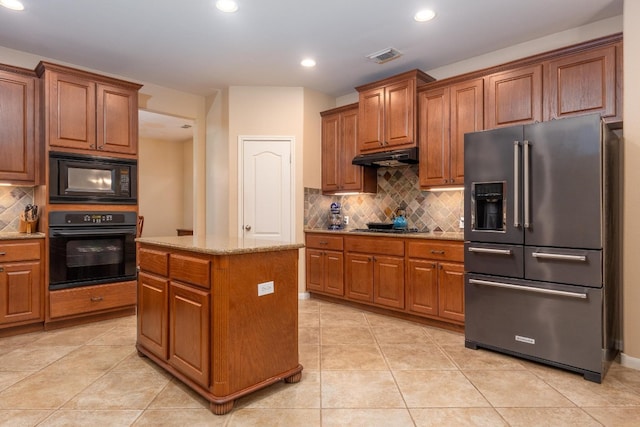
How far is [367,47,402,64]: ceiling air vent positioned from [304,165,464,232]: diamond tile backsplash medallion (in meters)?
1.25

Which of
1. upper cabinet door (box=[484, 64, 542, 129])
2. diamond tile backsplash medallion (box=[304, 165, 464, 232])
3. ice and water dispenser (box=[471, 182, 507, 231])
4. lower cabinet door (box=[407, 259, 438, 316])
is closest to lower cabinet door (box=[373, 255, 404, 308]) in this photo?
lower cabinet door (box=[407, 259, 438, 316])

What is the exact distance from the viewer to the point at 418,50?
12.2 feet

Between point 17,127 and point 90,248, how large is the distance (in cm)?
131

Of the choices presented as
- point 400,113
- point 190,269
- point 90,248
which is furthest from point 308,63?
point 90,248

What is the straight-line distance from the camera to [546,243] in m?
2.62

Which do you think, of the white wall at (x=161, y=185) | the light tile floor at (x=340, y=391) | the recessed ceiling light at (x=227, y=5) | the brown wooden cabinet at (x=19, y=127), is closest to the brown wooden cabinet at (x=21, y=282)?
the light tile floor at (x=340, y=391)

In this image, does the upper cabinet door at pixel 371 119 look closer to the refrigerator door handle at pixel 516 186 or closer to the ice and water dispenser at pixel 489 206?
the ice and water dispenser at pixel 489 206

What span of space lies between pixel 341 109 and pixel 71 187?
315 centimetres

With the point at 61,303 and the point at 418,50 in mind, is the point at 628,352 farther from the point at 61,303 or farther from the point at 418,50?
the point at 61,303

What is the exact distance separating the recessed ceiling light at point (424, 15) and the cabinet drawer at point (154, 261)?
2716mm

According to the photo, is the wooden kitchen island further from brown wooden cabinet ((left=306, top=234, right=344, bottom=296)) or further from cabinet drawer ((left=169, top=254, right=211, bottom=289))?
brown wooden cabinet ((left=306, top=234, right=344, bottom=296))

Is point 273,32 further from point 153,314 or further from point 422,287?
point 422,287

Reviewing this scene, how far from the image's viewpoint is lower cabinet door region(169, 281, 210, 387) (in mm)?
2092

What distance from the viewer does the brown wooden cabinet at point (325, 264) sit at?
173 inches
